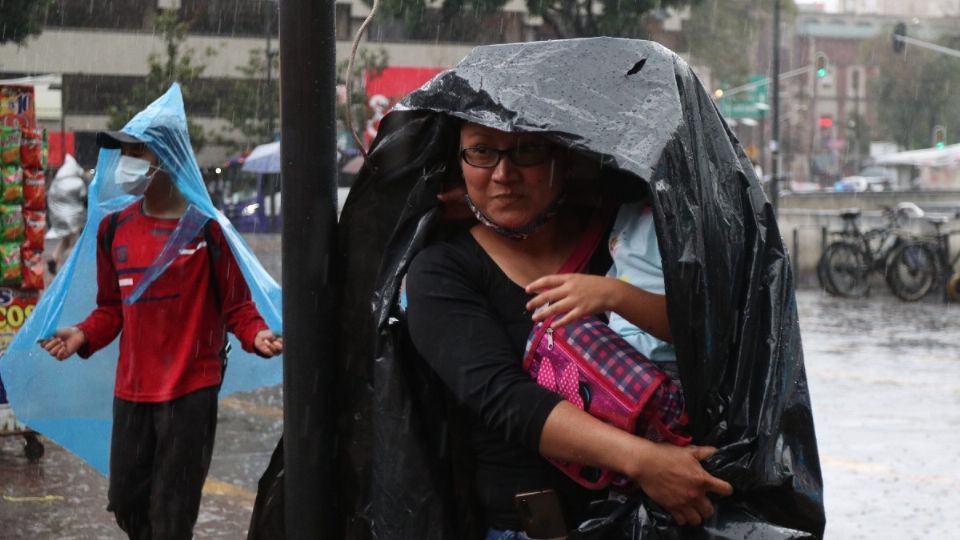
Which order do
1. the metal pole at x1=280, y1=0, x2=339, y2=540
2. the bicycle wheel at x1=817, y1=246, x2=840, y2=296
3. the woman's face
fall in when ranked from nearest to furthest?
the woman's face, the metal pole at x1=280, y1=0, x2=339, y2=540, the bicycle wheel at x1=817, y1=246, x2=840, y2=296

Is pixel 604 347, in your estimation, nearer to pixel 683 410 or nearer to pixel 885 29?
pixel 683 410

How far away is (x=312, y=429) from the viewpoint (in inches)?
113

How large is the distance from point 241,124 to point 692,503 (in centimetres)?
4440

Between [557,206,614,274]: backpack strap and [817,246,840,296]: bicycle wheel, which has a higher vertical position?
[557,206,614,274]: backpack strap

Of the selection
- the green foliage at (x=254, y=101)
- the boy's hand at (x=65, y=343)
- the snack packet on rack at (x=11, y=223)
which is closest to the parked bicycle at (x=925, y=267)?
the snack packet on rack at (x=11, y=223)

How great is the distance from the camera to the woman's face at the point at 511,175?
2.60 metres

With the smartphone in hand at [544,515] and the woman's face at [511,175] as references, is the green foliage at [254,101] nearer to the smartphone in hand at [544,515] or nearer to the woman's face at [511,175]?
the woman's face at [511,175]

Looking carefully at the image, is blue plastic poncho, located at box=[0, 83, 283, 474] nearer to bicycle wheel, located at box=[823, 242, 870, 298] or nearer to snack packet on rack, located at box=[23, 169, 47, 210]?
snack packet on rack, located at box=[23, 169, 47, 210]

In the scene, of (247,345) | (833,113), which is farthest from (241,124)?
(833,113)

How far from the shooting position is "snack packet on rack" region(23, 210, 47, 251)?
28.2 ft

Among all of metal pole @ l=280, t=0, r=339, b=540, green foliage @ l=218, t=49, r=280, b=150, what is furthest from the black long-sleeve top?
green foliage @ l=218, t=49, r=280, b=150

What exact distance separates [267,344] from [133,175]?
2.81 ft

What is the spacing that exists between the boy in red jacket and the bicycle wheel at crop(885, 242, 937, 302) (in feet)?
51.2

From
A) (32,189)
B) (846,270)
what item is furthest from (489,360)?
(846,270)
